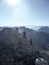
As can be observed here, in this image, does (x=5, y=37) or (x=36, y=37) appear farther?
(x=36, y=37)

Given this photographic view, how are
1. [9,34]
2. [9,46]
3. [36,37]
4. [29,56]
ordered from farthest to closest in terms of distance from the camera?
[36,37] < [9,34] < [9,46] < [29,56]

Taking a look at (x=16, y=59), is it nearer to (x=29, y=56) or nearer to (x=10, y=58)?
(x=10, y=58)

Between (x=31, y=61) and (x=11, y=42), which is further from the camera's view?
(x=11, y=42)

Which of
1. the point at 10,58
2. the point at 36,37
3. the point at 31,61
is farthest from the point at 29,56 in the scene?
the point at 36,37

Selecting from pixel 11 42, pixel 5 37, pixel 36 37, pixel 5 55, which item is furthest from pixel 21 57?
pixel 36 37

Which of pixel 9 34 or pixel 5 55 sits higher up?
pixel 9 34

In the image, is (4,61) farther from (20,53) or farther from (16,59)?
(20,53)

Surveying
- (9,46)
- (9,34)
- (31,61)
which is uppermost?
(9,34)

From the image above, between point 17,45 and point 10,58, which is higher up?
point 17,45

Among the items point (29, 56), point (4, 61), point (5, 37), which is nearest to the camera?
point (4, 61)
